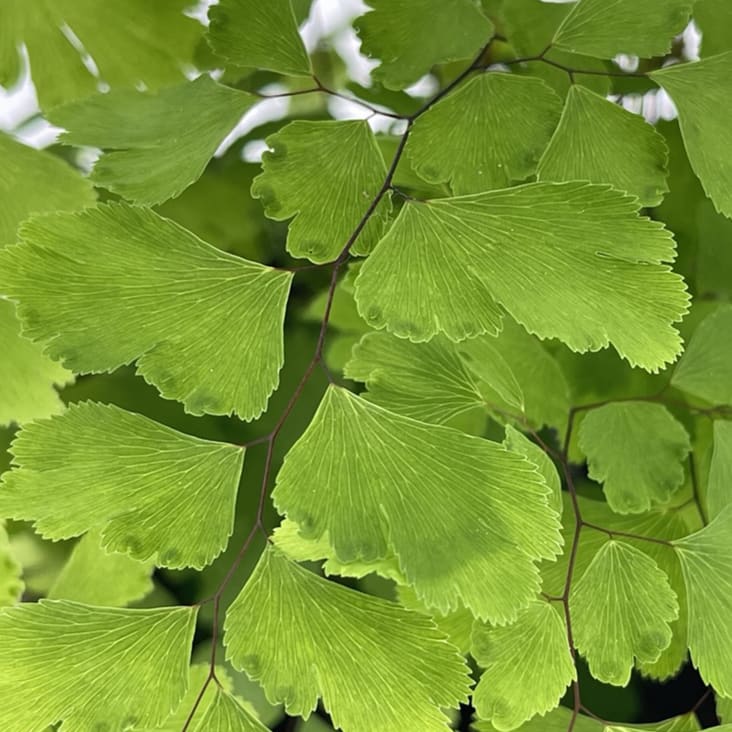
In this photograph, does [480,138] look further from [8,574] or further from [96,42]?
[8,574]

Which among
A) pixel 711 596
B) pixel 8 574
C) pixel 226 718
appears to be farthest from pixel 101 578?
pixel 711 596

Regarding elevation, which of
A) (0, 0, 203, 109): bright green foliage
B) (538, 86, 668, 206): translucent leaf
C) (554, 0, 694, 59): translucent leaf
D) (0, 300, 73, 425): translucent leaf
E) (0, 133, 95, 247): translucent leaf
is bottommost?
(0, 300, 73, 425): translucent leaf

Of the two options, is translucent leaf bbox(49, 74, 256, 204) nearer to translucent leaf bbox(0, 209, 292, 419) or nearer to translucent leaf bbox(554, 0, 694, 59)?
translucent leaf bbox(0, 209, 292, 419)

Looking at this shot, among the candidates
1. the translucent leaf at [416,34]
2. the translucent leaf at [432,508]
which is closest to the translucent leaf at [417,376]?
the translucent leaf at [432,508]

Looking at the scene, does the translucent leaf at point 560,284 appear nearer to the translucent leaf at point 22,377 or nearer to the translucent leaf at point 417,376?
the translucent leaf at point 417,376

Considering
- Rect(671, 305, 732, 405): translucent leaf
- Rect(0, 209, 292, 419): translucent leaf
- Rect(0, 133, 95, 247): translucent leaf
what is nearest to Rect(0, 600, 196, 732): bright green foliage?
Rect(0, 209, 292, 419): translucent leaf
